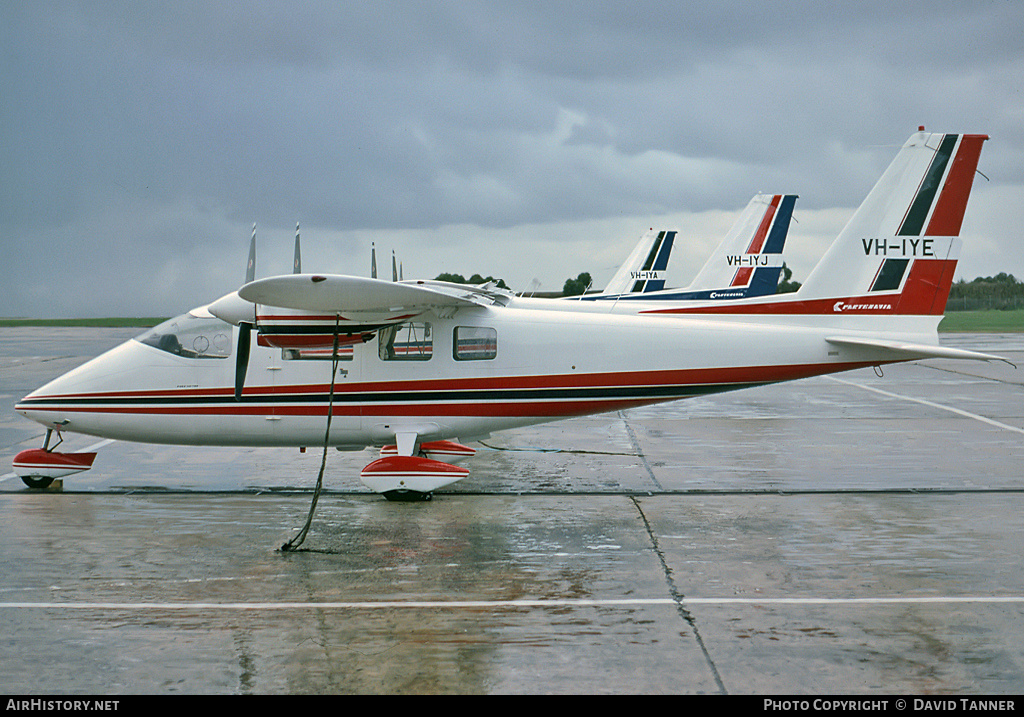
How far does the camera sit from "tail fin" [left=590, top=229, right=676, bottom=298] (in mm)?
42594

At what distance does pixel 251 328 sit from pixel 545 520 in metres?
4.87

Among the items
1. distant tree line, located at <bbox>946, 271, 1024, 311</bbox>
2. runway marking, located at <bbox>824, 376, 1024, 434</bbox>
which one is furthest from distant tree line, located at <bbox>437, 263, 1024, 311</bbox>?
runway marking, located at <bbox>824, 376, 1024, 434</bbox>

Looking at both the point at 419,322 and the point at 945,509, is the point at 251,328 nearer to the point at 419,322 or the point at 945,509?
the point at 419,322

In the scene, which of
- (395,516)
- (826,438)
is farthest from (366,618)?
(826,438)

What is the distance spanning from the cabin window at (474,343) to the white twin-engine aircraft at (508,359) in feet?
0.07

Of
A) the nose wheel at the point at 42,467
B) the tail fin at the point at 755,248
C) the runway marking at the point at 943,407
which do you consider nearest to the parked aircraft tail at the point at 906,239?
the runway marking at the point at 943,407

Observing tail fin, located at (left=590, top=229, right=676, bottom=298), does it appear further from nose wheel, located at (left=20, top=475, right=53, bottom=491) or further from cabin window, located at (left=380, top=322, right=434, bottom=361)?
nose wheel, located at (left=20, top=475, right=53, bottom=491)

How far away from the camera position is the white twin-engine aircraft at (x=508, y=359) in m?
12.3

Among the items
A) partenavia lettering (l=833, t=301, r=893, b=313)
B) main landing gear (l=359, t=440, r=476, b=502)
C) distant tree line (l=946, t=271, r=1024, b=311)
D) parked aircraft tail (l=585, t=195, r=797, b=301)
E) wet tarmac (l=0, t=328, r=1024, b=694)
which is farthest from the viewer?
distant tree line (l=946, t=271, r=1024, b=311)

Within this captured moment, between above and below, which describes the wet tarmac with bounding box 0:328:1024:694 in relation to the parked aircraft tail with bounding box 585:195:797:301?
below

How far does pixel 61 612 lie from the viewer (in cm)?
755

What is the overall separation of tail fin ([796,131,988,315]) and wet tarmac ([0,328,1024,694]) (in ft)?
9.50

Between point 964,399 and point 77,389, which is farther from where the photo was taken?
point 964,399

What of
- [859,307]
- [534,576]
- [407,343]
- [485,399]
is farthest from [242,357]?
[859,307]
